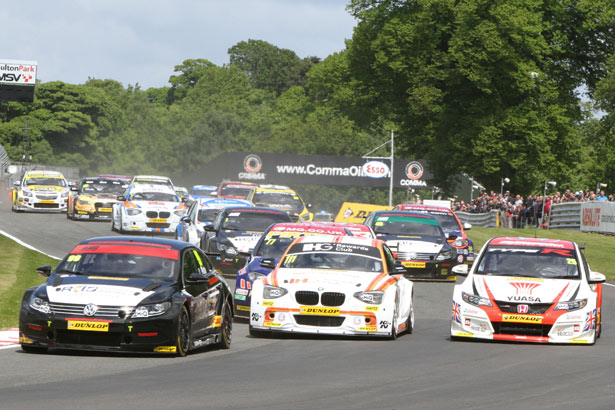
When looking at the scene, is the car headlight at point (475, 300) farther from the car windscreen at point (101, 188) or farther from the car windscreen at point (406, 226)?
the car windscreen at point (101, 188)

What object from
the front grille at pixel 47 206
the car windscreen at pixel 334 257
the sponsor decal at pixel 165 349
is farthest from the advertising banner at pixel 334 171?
the sponsor decal at pixel 165 349

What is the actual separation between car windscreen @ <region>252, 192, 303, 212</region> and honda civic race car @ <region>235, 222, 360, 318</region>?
14698 mm

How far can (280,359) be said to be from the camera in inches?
509

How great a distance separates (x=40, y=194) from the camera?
45.2m

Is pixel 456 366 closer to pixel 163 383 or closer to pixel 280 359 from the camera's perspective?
pixel 280 359

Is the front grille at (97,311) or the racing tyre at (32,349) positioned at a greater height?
the front grille at (97,311)

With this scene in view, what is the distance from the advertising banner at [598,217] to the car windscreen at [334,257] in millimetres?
28220

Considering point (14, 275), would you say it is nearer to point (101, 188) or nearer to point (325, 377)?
point (325, 377)

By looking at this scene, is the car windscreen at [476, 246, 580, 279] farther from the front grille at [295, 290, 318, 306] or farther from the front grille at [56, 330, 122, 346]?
the front grille at [56, 330, 122, 346]

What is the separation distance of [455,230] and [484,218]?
83.7 feet

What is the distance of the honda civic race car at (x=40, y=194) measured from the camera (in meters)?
45.2

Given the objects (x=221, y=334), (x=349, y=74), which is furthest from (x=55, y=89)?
(x=221, y=334)

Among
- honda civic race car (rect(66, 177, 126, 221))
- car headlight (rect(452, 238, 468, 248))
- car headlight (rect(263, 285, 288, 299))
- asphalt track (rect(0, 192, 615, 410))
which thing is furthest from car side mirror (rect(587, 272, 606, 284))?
honda civic race car (rect(66, 177, 126, 221))

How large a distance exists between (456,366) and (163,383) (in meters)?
3.41
